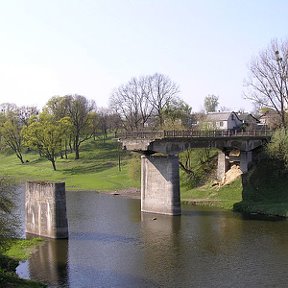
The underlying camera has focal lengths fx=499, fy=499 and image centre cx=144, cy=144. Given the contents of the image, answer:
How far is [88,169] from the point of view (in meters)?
103

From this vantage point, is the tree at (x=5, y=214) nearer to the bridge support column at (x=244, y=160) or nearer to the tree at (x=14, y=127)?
the bridge support column at (x=244, y=160)

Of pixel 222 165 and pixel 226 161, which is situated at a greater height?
pixel 226 161

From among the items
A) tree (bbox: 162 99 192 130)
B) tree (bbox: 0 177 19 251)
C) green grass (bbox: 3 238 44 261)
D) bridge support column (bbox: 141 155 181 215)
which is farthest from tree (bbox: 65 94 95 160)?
tree (bbox: 0 177 19 251)

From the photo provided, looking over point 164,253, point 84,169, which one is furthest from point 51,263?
point 84,169

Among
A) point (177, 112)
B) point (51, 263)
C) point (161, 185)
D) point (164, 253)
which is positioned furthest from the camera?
point (177, 112)

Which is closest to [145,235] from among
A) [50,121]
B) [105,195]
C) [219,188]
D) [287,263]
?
[287,263]

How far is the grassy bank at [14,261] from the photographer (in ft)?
97.2

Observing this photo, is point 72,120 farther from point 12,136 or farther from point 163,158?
point 163,158

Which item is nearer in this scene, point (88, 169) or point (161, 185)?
point (161, 185)

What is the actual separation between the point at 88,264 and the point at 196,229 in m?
15.8

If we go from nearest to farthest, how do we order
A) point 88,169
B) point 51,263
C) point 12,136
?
point 51,263 → point 88,169 → point 12,136

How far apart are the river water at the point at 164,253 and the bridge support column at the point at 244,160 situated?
510 inches

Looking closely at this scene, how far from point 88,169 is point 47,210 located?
55.1 metres

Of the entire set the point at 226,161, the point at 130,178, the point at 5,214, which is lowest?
the point at 130,178
